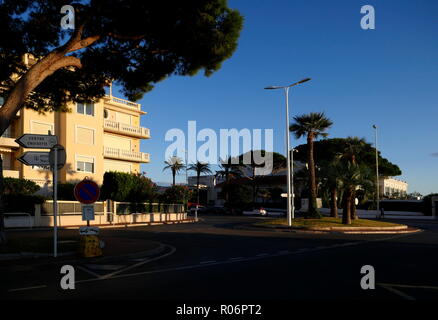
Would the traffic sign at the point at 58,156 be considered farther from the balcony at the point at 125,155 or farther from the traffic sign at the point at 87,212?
the balcony at the point at 125,155

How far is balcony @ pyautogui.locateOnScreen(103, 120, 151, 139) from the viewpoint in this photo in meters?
46.2

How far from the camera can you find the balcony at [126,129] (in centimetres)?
4616

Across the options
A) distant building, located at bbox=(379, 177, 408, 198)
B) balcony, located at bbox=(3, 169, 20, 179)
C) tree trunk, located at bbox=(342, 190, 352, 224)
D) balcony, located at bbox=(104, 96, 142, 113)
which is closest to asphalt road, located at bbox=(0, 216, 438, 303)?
tree trunk, located at bbox=(342, 190, 352, 224)

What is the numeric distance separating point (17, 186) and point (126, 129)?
67.4 feet

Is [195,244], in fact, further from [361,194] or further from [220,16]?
[361,194]

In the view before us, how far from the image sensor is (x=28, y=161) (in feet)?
39.3

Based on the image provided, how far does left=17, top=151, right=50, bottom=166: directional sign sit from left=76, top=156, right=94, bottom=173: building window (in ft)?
96.7

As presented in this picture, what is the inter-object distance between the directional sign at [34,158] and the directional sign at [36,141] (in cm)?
24

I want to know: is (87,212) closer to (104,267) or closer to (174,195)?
(104,267)

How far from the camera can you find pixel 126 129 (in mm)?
48625

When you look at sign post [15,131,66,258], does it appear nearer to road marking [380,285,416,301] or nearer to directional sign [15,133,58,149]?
directional sign [15,133,58,149]

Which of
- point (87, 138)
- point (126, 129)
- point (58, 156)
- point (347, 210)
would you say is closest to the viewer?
point (58, 156)

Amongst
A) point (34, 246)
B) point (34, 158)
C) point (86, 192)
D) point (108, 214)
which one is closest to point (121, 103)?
point (108, 214)
